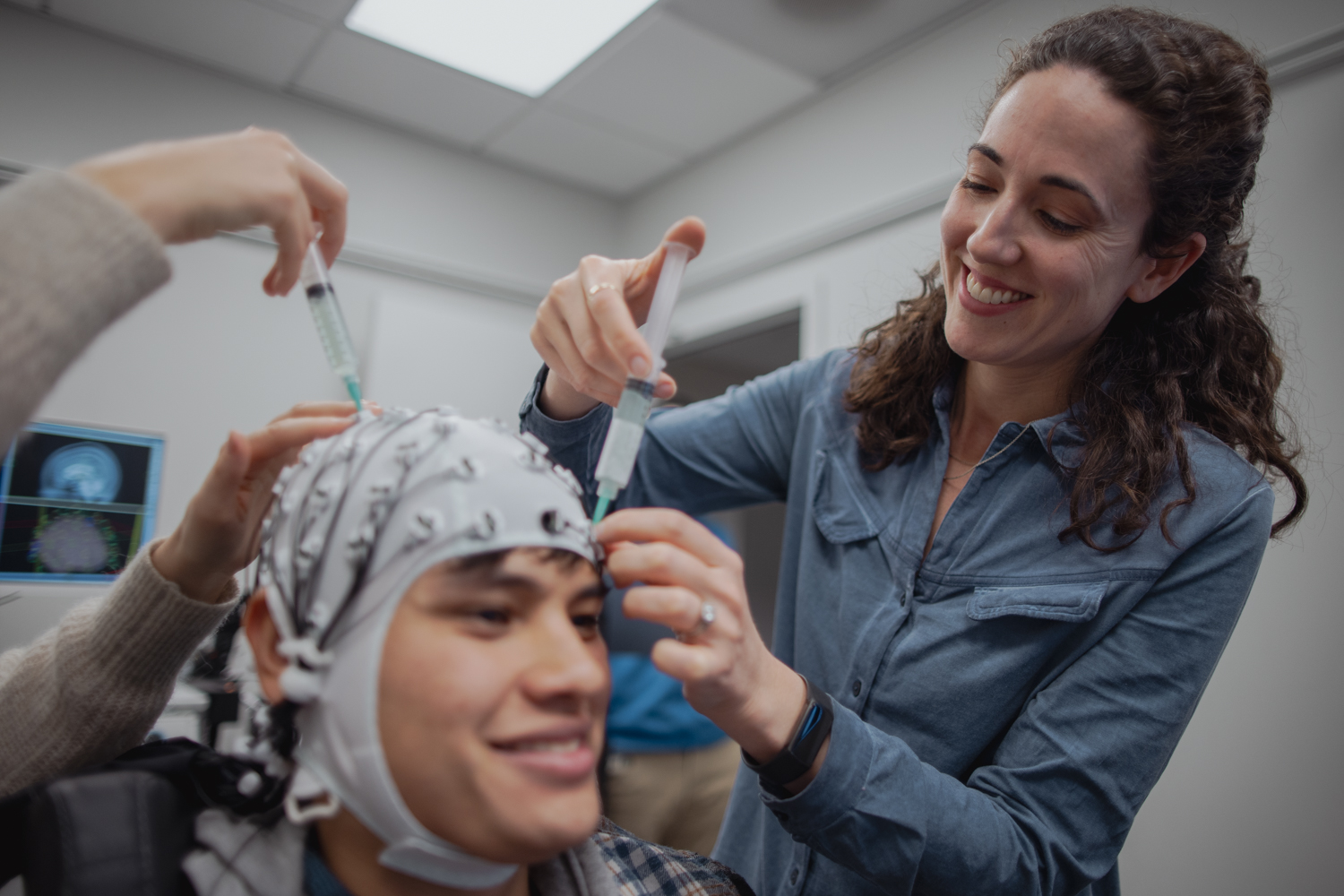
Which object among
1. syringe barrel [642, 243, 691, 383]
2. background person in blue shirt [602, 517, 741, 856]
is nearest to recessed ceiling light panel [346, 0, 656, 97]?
background person in blue shirt [602, 517, 741, 856]

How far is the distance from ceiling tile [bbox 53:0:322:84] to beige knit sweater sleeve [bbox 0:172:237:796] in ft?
9.52

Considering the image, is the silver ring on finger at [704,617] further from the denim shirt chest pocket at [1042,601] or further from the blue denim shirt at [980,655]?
the denim shirt chest pocket at [1042,601]

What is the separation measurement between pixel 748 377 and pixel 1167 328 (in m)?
3.77

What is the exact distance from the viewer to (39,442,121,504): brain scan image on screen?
9.52ft

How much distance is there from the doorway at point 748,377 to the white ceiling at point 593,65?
0.95 metres

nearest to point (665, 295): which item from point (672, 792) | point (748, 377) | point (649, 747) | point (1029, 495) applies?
point (1029, 495)

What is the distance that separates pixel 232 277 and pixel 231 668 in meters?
3.02

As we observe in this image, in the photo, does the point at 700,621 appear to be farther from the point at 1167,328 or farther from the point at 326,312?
the point at 1167,328

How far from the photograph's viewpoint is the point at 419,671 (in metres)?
0.78

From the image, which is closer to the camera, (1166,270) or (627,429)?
(627,429)

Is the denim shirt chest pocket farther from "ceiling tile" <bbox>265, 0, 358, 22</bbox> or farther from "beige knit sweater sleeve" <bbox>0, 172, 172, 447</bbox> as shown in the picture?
"ceiling tile" <bbox>265, 0, 358, 22</bbox>

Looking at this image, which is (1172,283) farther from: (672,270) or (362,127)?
(362,127)

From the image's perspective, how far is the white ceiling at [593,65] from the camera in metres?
3.06

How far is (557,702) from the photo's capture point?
810 millimetres
